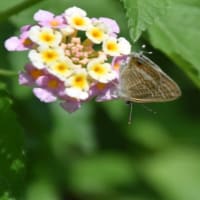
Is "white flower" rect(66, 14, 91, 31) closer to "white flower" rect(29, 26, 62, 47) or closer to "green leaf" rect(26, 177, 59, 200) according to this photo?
"white flower" rect(29, 26, 62, 47)

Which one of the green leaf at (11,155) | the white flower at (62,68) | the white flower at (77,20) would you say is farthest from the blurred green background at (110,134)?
the white flower at (62,68)

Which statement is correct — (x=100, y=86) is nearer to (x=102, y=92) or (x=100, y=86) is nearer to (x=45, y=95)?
(x=102, y=92)

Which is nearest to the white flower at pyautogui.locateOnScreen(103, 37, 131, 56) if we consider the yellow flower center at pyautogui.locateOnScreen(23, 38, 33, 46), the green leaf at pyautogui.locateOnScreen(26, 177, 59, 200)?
the yellow flower center at pyautogui.locateOnScreen(23, 38, 33, 46)

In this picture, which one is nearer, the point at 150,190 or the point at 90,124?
the point at 90,124

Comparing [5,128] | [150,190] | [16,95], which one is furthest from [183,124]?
[5,128]

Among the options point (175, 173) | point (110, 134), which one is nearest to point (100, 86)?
point (110, 134)

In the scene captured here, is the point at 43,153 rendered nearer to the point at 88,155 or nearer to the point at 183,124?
the point at 88,155
